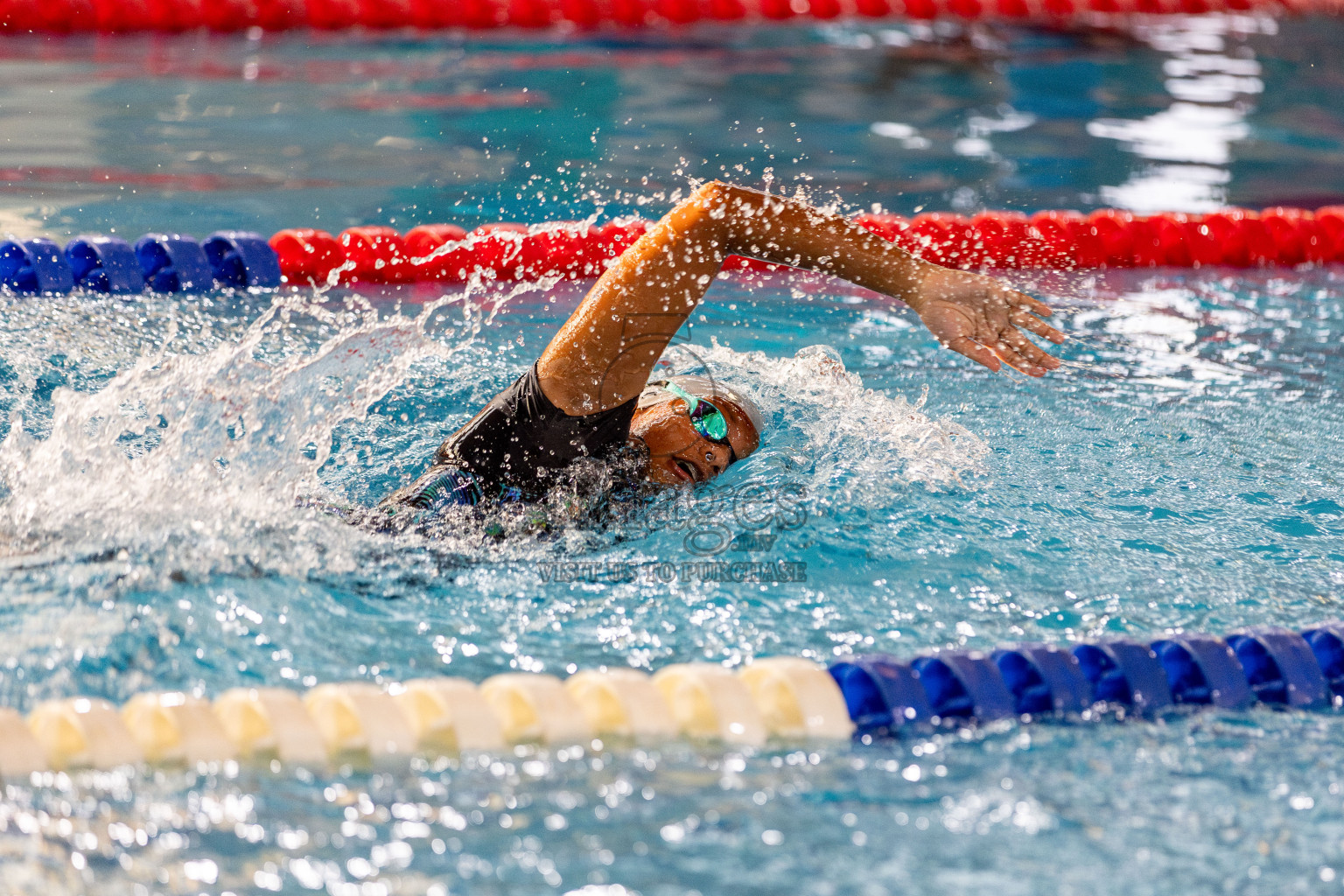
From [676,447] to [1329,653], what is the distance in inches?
46.2

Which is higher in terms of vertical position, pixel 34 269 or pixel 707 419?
pixel 34 269

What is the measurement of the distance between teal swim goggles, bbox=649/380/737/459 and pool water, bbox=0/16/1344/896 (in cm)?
14

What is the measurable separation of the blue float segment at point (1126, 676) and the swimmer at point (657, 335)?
45 centimetres

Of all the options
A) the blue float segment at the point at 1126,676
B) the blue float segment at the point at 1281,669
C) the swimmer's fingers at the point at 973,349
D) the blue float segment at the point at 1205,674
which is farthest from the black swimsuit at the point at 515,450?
the blue float segment at the point at 1281,669

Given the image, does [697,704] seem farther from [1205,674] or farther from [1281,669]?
[1281,669]

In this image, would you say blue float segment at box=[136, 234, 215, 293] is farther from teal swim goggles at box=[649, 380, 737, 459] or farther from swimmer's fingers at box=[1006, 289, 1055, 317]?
swimmer's fingers at box=[1006, 289, 1055, 317]

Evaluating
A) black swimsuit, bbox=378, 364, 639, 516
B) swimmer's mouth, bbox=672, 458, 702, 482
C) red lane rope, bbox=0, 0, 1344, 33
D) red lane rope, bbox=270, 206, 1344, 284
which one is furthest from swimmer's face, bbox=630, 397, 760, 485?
red lane rope, bbox=0, 0, 1344, 33

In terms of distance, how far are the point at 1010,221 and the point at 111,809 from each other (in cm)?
360

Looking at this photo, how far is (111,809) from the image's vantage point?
4.87 feet

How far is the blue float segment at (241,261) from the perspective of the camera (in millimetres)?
3705

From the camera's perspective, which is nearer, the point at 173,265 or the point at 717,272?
the point at 717,272

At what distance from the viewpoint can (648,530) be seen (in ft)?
7.73

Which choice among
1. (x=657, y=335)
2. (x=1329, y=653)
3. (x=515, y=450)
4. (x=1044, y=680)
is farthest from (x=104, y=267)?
(x=1329, y=653)

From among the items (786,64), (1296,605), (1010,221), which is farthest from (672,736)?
(786,64)
